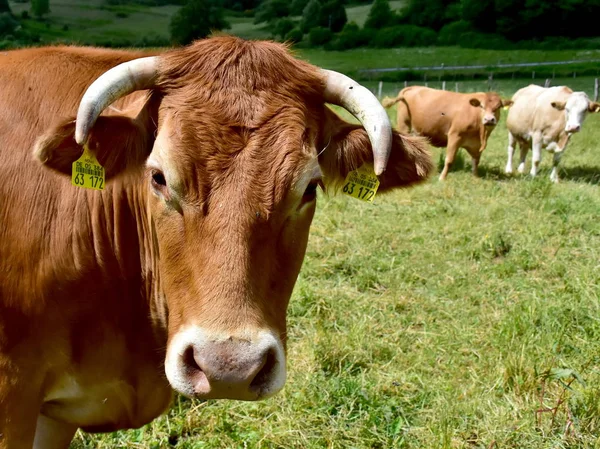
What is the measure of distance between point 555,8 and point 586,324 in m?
55.1

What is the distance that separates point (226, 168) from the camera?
198cm

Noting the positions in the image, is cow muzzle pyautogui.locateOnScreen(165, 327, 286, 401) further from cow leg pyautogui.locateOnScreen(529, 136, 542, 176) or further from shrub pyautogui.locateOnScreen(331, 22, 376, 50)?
shrub pyautogui.locateOnScreen(331, 22, 376, 50)

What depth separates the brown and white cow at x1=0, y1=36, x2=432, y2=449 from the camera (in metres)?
1.92

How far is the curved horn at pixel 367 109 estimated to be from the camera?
89.7 inches

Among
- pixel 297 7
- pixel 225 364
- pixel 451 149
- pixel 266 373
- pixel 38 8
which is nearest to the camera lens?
pixel 225 364

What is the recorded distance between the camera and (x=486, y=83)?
32625 mm

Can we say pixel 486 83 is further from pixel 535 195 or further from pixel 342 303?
pixel 342 303

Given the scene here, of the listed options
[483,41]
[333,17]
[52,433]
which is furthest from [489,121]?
[333,17]

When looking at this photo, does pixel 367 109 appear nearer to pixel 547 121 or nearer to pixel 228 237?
pixel 228 237

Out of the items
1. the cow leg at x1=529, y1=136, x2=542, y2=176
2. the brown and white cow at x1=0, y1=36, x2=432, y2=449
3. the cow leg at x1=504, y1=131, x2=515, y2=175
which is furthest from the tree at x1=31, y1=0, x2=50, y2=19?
the brown and white cow at x1=0, y1=36, x2=432, y2=449

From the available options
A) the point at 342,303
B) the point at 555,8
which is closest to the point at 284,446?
the point at 342,303

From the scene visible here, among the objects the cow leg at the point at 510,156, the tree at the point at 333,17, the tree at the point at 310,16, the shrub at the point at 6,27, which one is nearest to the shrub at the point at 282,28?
the tree at the point at 310,16

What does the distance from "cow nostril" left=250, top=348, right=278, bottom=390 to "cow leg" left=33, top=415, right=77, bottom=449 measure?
1.66 metres

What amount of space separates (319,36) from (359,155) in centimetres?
5582
